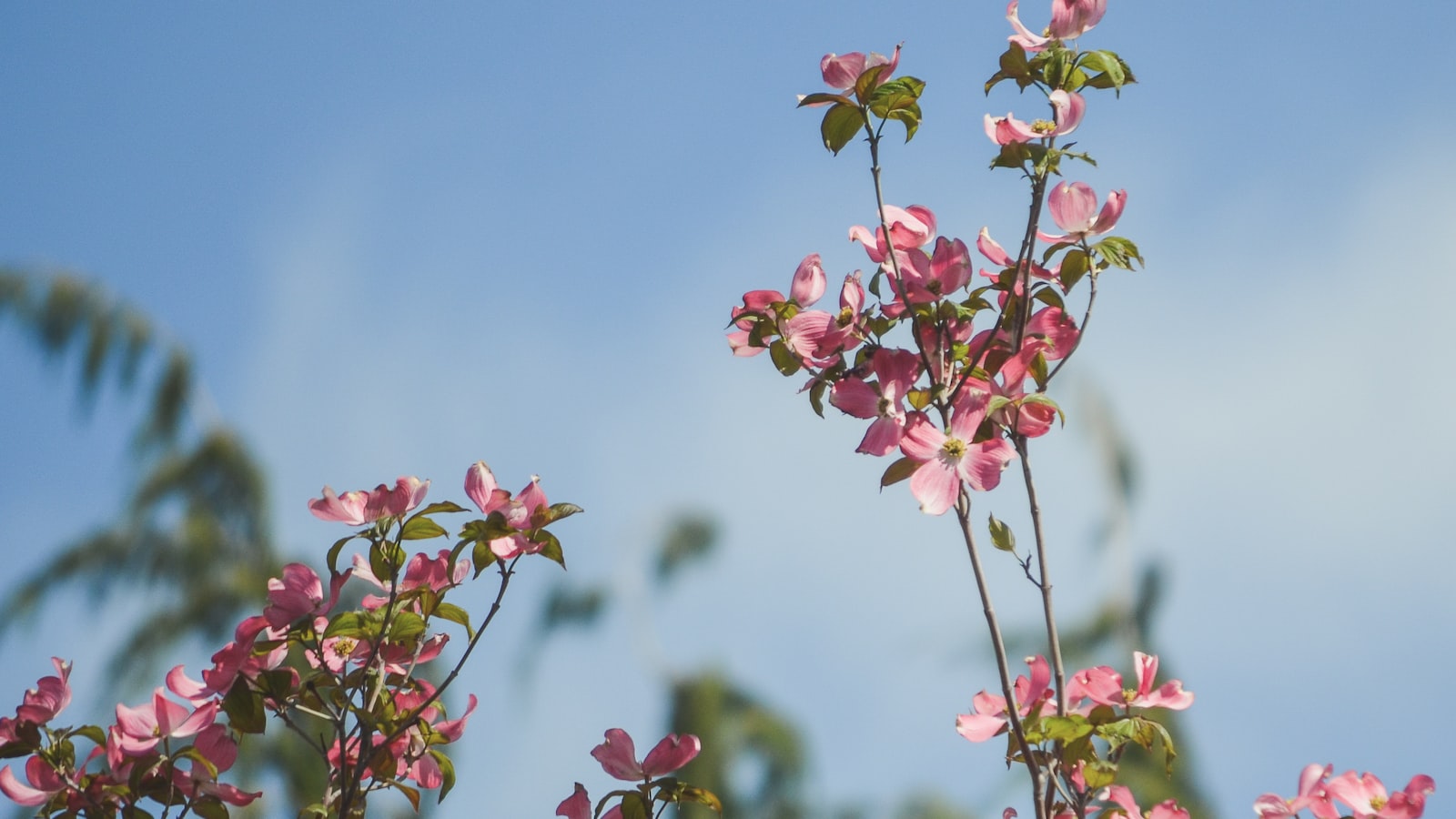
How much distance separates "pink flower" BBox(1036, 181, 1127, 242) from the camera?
100 centimetres

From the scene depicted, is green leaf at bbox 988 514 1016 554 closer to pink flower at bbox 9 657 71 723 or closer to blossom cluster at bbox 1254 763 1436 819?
blossom cluster at bbox 1254 763 1436 819

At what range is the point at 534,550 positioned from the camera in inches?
39.4

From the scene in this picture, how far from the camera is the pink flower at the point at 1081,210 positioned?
1000mm

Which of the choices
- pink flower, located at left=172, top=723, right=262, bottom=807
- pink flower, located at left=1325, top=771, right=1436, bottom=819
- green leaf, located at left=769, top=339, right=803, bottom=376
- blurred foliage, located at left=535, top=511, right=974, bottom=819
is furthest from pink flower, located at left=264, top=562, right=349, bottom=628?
blurred foliage, located at left=535, top=511, right=974, bottom=819

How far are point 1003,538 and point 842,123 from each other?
1.25ft

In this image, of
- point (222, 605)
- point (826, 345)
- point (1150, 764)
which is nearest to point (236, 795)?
point (826, 345)

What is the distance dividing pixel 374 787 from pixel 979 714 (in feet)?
1.84

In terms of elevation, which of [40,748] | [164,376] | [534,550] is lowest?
[40,748]

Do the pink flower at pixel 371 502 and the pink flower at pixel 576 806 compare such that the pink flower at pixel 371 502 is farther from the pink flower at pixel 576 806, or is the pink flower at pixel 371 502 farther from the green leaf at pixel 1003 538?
the green leaf at pixel 1003 538

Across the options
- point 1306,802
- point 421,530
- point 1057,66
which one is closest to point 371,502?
point 421,530

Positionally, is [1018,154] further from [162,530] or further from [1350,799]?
[162,530]

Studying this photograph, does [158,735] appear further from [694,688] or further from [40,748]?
[694,688]

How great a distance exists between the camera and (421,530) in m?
0.98

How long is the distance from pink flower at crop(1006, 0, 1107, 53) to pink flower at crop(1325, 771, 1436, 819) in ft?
2.36
